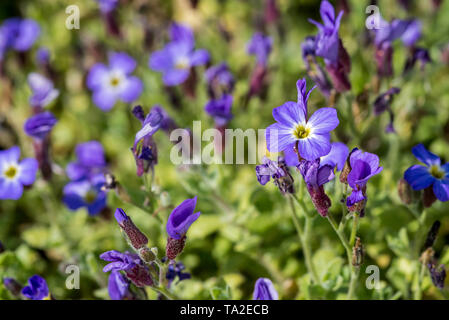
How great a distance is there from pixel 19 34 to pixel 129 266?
2.95 metres

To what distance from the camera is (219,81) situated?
130 inches

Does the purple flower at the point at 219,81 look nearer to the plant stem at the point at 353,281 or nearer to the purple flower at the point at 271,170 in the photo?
the purple flower at the point at 271,170

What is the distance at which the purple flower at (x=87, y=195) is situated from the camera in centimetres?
315

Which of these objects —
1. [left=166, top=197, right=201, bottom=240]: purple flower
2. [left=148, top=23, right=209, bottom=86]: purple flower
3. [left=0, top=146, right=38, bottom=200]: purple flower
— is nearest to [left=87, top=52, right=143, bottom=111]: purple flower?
[left=148, top=23, right=209, bottom=86]: purple flower

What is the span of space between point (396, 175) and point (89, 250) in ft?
6.16

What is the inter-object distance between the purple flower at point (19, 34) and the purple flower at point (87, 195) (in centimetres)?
154

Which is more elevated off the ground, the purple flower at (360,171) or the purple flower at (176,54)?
the purple flower at (176,54)

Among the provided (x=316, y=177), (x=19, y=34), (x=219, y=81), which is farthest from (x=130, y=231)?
(x=19, y=34)

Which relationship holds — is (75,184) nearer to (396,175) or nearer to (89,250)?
(89,250)

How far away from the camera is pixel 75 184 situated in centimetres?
322

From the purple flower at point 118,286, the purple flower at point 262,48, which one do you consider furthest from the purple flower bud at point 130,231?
the purple flower at point 262,48

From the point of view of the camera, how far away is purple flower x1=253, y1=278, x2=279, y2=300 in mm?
2408

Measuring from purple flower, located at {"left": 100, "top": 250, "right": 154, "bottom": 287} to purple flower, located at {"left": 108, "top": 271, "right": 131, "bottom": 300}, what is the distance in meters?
0.16

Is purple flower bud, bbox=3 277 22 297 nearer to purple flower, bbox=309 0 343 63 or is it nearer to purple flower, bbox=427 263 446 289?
purple flower, bbox=309 0 343 63
